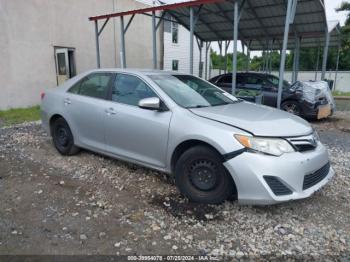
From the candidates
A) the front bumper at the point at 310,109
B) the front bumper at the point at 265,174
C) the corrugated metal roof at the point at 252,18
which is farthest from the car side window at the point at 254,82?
the front bumper at the point at 265,174

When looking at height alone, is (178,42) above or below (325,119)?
above

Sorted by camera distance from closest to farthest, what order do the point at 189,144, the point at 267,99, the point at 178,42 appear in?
the point at 189,144 < the point at 267,99 < the point at 178,42

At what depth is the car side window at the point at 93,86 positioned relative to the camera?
14.5 feet

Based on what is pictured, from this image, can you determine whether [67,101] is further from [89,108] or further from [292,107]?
[292,107]

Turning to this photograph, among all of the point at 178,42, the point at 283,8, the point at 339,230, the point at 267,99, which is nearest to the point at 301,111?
the point at 267,99

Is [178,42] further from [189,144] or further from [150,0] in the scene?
[189,144]

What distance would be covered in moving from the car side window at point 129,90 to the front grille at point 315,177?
6.64 feet

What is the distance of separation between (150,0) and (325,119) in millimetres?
11508

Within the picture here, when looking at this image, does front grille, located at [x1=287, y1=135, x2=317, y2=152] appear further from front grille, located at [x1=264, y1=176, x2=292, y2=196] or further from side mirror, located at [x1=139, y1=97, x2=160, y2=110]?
side mirror, located at [x1=139, y1=97, x2=160, y2=110]

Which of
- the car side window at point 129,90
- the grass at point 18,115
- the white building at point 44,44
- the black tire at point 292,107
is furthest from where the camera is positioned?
the white building at point 44,44

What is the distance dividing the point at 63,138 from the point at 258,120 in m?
3.39

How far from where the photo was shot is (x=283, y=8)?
33.2ft

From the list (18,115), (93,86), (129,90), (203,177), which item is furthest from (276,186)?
(18,115)

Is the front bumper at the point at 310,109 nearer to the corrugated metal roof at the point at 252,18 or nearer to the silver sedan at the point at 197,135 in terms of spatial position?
the corrugated metal roof at the point at 252,18
